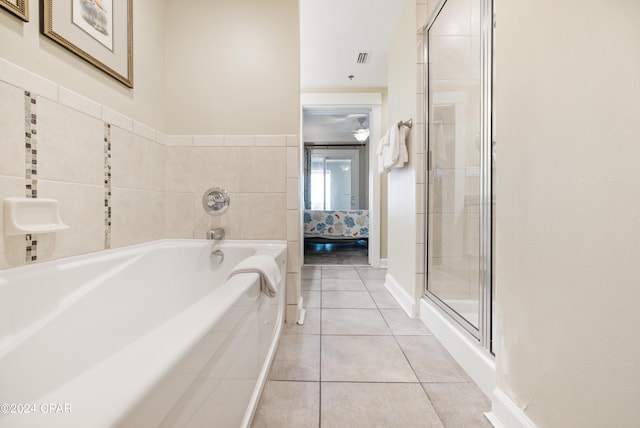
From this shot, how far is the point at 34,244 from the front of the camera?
94 centimetres

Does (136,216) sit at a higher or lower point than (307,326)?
higher

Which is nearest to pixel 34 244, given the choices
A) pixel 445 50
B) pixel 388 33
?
pixel 445 50

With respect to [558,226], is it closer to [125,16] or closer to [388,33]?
[125,16]

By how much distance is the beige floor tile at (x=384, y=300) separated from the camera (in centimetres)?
214

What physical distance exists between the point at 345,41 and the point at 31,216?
2681 millimetres

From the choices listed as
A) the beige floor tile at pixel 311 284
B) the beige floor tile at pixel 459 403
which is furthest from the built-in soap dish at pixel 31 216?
the beige floor tile at pixel 311 284

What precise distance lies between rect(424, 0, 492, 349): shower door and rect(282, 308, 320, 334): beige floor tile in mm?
774

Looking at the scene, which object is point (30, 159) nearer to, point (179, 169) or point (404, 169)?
point (179, 169)

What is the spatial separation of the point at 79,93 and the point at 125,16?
584mm

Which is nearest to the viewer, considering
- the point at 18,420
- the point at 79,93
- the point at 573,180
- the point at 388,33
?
the point at 18,420

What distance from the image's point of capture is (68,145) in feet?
3.54

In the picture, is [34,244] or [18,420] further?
[34,244]

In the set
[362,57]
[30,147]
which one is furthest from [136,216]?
[362,57]

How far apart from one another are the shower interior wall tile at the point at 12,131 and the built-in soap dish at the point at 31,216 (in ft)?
0.16
